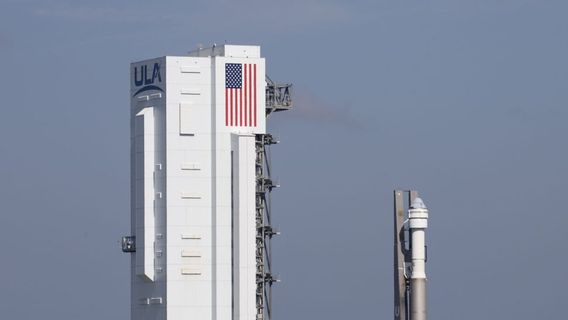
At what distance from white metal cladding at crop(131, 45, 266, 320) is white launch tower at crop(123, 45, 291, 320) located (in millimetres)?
60

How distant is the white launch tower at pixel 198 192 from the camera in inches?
7407

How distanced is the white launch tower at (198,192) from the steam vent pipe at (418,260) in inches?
465

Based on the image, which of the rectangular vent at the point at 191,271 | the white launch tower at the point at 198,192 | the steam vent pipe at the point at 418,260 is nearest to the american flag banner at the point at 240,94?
the white launch tower at the point at 198,192

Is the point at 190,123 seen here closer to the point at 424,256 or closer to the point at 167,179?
the point at 167,179

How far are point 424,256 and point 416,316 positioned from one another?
11.5 ft

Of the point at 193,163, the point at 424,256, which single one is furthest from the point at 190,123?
the point at 424,256

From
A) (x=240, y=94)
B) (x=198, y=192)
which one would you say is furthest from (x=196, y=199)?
(x=240, y=94)

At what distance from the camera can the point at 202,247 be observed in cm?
18850

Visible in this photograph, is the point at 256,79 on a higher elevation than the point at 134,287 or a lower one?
higher

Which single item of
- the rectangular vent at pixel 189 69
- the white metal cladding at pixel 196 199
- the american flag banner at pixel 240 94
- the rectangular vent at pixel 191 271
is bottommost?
the rectangular vent at pixel 191 271

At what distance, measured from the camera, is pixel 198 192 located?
618 ft

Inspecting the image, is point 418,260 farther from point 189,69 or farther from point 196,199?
point 189,69

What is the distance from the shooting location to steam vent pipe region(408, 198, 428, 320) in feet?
595

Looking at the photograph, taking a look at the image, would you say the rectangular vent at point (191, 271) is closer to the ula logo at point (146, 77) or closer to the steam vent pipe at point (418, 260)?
the ula logo at point (146, 77)
